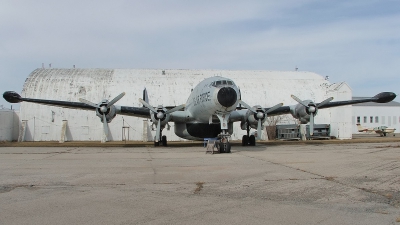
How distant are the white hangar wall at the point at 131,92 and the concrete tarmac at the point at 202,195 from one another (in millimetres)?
30977

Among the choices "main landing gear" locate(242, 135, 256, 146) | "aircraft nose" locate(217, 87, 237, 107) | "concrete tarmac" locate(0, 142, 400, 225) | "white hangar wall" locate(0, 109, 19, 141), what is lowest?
"concrete tarmac" locate(0, 142, 400, 225)

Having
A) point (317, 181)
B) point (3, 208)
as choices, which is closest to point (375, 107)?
point (317, 181)

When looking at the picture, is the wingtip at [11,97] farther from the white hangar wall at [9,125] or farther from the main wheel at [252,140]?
the white hangar wall at [9,125]

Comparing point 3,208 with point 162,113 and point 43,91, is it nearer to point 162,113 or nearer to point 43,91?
point 162,113

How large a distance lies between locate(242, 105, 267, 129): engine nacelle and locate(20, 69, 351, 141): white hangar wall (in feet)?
57.5

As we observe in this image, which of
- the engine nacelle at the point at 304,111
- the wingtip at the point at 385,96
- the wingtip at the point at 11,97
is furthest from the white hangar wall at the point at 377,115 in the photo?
the wingtip at the point at 11,97

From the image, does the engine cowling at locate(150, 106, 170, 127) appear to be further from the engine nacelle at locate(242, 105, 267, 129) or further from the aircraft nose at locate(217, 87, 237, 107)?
the aircraft nose at locate(217, 87, 237, 107)

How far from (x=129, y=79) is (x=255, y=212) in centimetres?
4131

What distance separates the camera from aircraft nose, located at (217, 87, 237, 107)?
2117 centimetres

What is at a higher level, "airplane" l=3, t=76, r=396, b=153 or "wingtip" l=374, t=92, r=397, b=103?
"wingtip" l=374, t=92, r=397, b=103

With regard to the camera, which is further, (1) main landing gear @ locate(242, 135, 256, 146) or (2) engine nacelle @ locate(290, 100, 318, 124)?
(1) main landing gear @ locate(242, 135, 256, 146)

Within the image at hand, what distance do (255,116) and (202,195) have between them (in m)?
18.8

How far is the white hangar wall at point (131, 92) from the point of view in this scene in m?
43.1

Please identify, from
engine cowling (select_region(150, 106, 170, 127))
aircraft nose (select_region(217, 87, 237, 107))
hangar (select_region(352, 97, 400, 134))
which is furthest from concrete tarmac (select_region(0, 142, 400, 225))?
hangar (select_region(352, 97, 400, 134))
